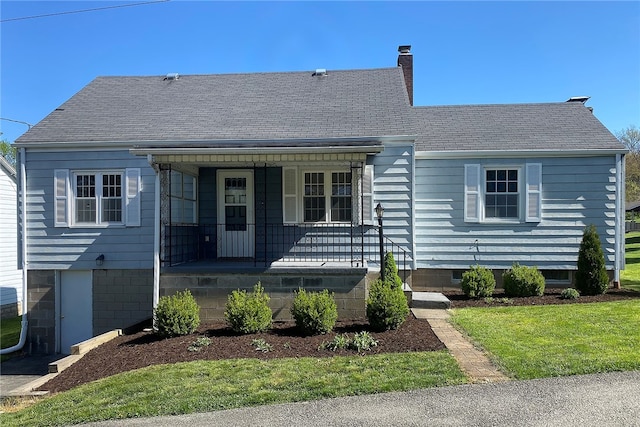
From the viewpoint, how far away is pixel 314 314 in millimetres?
7262

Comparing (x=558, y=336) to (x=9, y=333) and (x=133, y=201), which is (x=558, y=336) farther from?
(x=9, y=333)

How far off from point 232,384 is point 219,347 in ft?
5.57

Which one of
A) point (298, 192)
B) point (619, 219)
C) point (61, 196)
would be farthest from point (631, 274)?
point (61, 196)

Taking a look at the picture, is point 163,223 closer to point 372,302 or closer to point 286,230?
point 286,230

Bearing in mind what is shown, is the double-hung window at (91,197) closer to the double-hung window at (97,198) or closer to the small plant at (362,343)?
the double-hung window at (97,198)

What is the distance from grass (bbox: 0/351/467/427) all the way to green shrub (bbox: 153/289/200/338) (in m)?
1.49

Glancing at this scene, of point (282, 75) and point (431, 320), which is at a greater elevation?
point (282, 75)

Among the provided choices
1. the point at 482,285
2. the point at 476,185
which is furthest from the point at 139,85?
the point at 482,285

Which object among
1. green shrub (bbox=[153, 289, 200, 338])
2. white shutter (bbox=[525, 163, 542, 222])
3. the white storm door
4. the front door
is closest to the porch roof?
the front door

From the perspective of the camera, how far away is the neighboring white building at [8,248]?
15227 mm

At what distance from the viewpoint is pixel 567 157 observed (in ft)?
35.6

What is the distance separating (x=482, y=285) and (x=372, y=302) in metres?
3.86

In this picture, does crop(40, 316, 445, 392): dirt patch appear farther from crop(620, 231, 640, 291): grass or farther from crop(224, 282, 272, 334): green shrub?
crop(620, 231, 640, 291): grass

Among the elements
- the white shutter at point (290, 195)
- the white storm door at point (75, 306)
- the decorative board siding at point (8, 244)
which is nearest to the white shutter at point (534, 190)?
the white shutter at point (290, 195)
